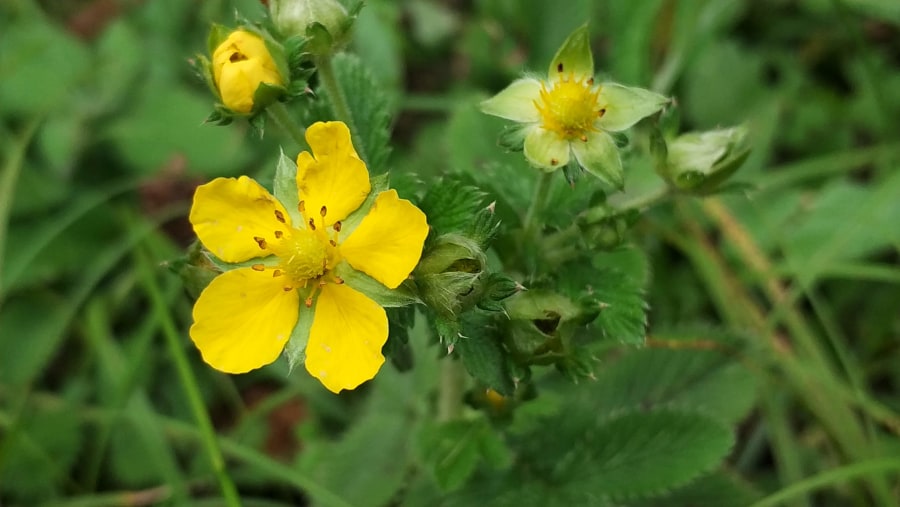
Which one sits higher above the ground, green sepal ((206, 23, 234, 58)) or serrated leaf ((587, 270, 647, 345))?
green sepal ((206, 23, 234, 58))

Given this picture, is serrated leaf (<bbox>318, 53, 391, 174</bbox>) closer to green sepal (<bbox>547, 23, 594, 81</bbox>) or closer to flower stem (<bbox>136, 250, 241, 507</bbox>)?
green sepal (<bbox>547, 23, 594, 81</bbox>)

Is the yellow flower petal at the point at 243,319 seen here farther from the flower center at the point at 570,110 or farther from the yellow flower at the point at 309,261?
the flower center at the point at 570,110

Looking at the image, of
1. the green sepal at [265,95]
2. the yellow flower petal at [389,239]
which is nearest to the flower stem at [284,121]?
the green sepal at [265,95]

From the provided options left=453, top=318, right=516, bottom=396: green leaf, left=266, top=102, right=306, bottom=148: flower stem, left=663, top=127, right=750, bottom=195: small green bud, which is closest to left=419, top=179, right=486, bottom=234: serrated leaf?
left=453, top=318, right=516, bottom=396: green leaf

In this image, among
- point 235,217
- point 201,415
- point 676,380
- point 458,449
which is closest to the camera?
point 235,217

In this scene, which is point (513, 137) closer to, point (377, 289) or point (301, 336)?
point (377, 289)

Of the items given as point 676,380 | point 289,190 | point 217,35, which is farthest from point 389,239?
point 676,380

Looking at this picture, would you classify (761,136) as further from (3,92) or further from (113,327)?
(3,92)
